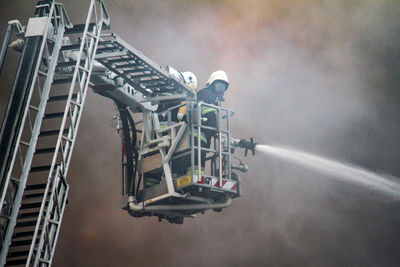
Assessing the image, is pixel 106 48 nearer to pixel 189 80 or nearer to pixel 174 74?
pixel 174 74

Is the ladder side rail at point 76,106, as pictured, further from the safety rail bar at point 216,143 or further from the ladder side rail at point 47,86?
the safety rail bar at point 216,143

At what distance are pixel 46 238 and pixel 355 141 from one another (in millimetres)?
11132

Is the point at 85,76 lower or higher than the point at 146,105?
lower

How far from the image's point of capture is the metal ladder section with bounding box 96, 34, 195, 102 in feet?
35.9

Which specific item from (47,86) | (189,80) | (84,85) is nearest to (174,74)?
(189,80)

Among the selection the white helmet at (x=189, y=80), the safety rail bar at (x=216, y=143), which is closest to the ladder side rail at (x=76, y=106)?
the safety rail bar at (x=216, y=143)

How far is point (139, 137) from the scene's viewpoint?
41.2 ft

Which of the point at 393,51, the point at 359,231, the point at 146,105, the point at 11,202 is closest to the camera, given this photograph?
the point at 11,202

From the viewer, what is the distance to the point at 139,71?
38.1 feet

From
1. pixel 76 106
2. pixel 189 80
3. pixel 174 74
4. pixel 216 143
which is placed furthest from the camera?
pixel 189 80

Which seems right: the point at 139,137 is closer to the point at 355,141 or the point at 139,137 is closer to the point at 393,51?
the point at 355,141

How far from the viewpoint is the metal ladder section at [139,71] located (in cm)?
1095

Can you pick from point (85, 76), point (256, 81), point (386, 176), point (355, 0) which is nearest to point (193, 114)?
point (85, 76)

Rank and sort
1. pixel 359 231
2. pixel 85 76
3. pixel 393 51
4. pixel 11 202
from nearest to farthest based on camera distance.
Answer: pixel 11 202
pixel 85 76
pixel 359 231
pixel 393 51
